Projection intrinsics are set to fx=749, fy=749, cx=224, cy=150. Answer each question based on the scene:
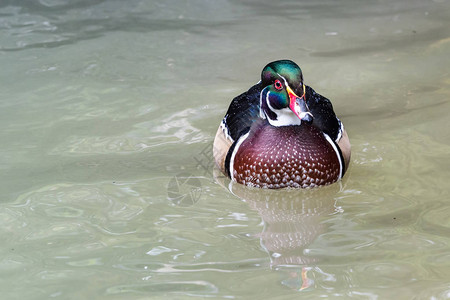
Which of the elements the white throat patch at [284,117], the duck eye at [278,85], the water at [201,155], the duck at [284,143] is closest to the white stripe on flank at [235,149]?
the duck at [284,143]

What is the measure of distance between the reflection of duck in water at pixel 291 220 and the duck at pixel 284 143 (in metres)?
0.07

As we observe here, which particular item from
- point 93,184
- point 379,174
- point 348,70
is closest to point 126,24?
point 348,70

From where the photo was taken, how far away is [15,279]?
3.82 metres

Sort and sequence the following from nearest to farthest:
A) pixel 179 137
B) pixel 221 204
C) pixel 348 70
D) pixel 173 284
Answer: pixel 173 284 < pixel 221 204 < pixel 179 137 < pixel 348 70

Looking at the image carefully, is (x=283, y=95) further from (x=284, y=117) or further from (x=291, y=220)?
(x=291, y=220)

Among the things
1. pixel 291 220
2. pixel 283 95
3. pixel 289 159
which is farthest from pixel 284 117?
pixel 291 220

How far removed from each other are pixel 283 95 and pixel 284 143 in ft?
1.01

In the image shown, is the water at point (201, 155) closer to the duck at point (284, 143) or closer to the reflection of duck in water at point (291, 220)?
the reflection of duck in water at point (291, 220)

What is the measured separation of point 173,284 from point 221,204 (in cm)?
102

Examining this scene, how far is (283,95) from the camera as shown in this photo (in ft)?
15.6

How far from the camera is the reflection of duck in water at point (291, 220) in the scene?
155 inches

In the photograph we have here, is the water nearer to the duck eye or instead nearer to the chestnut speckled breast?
the chestnut speckled breast

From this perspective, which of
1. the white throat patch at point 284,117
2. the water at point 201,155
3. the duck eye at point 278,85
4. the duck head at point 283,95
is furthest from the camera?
the white throat patch at point 284,117

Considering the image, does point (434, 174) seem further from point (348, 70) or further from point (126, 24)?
point (126, 24)
